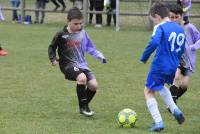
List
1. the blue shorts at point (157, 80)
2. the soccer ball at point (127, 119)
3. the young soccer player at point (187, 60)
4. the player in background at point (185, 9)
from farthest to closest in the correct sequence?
the player in background at point (185, 9) → the young soccer player at point (187, 60) → the soccer ball at point (127, 119) → the blue shorts at point (157, 80)

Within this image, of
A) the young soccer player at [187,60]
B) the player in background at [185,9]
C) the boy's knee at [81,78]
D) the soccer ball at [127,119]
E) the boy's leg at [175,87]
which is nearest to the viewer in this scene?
the soccer ball at [127,119]

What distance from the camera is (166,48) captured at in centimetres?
672

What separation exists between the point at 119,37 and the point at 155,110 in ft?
38.1

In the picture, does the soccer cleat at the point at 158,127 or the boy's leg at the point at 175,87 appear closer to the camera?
the soccer cleat at the point at 158,127

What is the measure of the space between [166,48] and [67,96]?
2.75 m

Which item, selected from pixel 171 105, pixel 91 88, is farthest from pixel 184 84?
pixel 171 105

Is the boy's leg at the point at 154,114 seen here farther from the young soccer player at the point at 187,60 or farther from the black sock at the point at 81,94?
the young soccer player at the point at 187,60

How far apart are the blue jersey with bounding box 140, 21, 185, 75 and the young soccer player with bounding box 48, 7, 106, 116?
1.09 metres

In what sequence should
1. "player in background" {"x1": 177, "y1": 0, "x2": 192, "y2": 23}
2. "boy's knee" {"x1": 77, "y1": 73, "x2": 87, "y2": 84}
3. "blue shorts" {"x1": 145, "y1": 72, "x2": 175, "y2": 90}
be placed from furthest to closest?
"player in background" {"x1": 177, "y1": 0, "x2": 192, "y2": 23}
"boy's knee" {"x1": 77, "y1": 73, "x2": 87, "y2": 84}
"blue shorts" {"x1": 145, "y1": 72, "x2": 175, "y2": 90}

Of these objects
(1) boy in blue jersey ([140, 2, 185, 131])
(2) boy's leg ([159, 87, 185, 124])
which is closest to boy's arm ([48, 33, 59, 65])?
(1) boy in blue jersey ([140, 2, 185, 131])

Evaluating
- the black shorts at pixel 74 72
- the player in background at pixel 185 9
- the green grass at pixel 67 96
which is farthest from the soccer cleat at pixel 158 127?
the player in background at pixel 185 9

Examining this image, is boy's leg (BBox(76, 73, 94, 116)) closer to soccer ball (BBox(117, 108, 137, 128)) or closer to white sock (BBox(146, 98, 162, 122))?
soccer ball (BBox(117, 108, 137, 128))

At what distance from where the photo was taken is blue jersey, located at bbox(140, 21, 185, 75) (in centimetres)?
668

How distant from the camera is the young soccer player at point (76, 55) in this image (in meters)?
7.58
